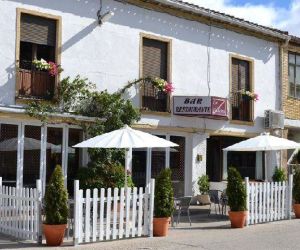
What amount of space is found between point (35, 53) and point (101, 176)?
3790 millimetres

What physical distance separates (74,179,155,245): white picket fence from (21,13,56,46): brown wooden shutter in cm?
553

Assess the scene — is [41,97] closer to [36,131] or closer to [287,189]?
[36,131]

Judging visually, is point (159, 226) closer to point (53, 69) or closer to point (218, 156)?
point (53, 69)

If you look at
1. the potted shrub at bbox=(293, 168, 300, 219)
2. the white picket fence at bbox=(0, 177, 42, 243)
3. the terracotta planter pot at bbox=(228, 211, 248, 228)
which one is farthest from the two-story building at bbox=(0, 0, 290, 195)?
the terracotta planter pot at bbox=(228, 211, 248, 228)

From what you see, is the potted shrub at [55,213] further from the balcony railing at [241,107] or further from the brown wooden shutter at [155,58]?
the balcony railing at [241,107]

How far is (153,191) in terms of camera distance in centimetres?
1116

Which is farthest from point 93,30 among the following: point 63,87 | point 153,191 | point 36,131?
point 153,191

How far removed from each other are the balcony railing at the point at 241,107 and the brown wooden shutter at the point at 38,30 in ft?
25.5

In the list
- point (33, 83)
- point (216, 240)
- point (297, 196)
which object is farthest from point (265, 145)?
point (33, 83)

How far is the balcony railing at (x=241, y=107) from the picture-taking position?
19.9 m

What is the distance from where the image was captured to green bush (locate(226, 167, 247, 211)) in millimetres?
12938

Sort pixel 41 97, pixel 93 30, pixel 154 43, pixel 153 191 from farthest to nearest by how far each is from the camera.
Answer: pixel 154 43, pixel 93 30, pixel 41 97, pixel 153 191

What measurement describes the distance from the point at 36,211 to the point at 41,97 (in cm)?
499

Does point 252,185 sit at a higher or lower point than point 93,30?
lower
